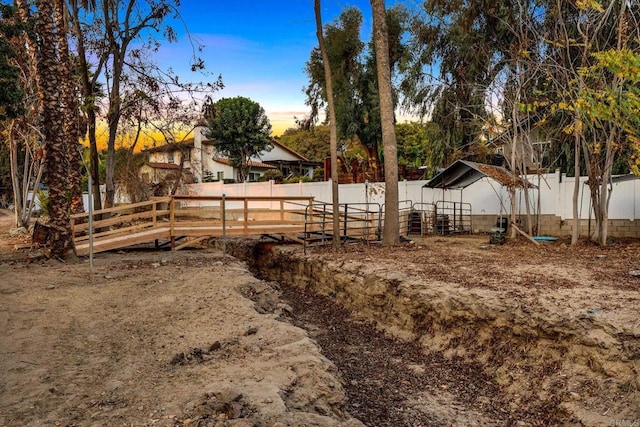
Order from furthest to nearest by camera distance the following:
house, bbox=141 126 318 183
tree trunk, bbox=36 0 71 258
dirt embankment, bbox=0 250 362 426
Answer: house, bbox=141 126 318 183 → tree trunk, bbox=36 0 71 258 → dirt embankment, bbox=0 250 362 426

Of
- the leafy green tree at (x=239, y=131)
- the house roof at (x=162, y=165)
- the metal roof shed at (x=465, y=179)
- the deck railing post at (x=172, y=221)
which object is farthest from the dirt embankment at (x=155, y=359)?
the house roof at (x=162, y=165)

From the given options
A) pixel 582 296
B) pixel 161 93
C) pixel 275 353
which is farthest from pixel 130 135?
pixel 582 296

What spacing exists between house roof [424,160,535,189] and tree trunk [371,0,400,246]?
3.70 metres

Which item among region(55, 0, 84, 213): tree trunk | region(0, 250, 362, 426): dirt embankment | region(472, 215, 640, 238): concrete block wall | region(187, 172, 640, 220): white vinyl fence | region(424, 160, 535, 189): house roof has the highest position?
region(55, 0, 84, 213): tree trunk

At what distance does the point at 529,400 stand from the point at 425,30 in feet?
61.4

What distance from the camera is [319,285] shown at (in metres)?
10.4

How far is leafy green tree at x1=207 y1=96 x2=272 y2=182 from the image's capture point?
3666 cm

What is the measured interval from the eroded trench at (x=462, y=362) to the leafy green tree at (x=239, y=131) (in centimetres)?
2978

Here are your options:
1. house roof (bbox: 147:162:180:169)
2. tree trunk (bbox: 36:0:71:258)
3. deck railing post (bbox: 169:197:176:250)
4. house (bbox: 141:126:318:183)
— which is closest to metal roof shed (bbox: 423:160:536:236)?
deck railing post (bbox: 169:197:176:250)

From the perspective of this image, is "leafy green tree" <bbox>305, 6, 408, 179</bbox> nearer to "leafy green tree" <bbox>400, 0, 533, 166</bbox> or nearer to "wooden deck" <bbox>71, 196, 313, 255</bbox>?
"leafy green tree" <bbox>400, 0, 533, 166</bbox>

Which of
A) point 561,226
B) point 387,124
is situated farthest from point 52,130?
point 561,226

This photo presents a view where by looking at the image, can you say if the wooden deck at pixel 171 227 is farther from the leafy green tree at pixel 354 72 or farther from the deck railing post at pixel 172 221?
the leafy green tree at pixel 354 72

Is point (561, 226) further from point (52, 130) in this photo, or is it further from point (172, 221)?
point (52, 130)

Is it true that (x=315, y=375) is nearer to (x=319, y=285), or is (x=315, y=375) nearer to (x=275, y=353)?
(x=275, y=353)
